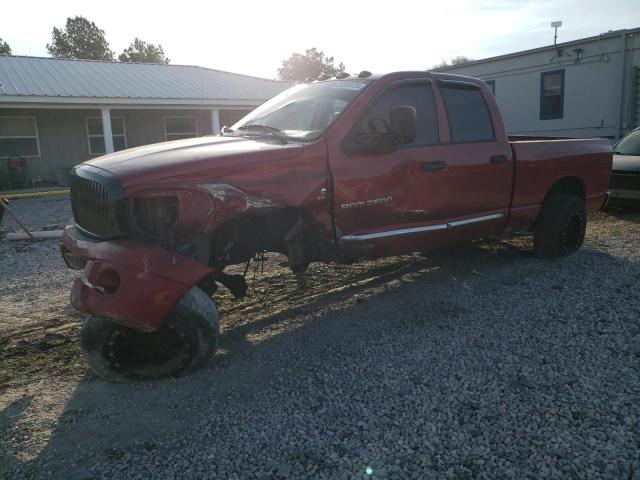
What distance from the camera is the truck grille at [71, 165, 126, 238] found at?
125 inches

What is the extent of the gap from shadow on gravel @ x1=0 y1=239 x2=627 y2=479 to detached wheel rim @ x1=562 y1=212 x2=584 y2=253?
490 millimetres

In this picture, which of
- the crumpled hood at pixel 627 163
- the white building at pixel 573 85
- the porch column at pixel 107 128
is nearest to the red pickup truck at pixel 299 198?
the crumpled hood at pixel 627 163

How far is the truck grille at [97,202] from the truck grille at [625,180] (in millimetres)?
8654

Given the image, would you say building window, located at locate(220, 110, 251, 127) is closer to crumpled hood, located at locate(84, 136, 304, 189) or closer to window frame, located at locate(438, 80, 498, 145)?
window frame, located at locate(438, 80, 498, 145)

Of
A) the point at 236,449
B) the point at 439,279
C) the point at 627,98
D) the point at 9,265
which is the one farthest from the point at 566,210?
the point at 627,98

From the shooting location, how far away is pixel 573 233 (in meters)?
6.19

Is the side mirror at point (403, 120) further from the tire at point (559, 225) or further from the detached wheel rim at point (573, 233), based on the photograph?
the detached wheel rim at point (573, 233)

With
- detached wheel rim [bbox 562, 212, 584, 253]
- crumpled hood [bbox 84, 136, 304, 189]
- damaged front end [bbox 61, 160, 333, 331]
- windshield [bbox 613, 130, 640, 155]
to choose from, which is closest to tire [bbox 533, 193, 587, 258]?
detached wheel rim [bbox 562, 212, 584, 253]

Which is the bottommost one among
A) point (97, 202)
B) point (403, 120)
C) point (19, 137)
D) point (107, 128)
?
point (97, 202)

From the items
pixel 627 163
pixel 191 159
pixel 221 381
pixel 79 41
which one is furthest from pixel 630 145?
pixel 79 41

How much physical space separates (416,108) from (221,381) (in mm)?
3100

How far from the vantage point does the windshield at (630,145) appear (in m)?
9.42

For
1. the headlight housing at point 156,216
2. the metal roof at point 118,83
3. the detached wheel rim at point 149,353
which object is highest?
the metal roof at point 118,83

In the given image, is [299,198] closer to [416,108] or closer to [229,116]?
[416,108]
